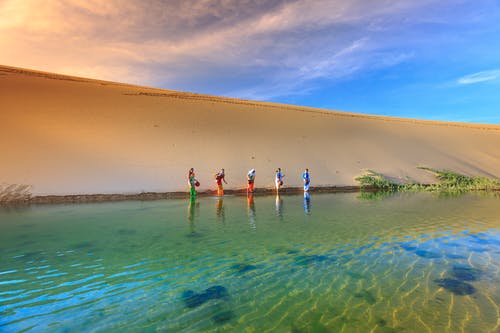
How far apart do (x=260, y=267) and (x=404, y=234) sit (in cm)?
Result: 465

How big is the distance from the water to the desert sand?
10.9m

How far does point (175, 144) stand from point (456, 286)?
22316mm

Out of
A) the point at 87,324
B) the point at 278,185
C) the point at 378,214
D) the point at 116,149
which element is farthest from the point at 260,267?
the point at 116,149

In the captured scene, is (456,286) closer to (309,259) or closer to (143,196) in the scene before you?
(309,259)

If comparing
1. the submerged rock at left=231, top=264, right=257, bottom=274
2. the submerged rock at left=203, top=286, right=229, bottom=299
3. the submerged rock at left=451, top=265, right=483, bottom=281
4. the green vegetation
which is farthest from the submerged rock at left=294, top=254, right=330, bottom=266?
the green vegetation

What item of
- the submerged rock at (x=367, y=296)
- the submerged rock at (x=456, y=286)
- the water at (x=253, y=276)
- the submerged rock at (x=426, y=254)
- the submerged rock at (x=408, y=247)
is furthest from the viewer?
the submerged rock at (x=408, y=247)

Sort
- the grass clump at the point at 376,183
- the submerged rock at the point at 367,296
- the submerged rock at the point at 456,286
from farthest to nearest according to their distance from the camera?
the grass clump at the point at 376,183 → the submerged rock at the point at 456,286 → the submerged rock at the point at 367,296

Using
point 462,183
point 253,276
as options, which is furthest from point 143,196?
point 462,183

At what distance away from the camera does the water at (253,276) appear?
157 inches

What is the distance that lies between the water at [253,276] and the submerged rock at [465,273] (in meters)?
0.03

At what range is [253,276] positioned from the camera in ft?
18.1

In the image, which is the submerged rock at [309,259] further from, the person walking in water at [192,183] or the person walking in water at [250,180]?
the person walking in water at [250,180]

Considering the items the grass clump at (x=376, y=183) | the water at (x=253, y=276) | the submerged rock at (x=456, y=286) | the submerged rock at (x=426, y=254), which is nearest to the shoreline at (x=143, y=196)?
the grass clump at (x=376, y=183)

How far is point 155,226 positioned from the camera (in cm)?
1002
